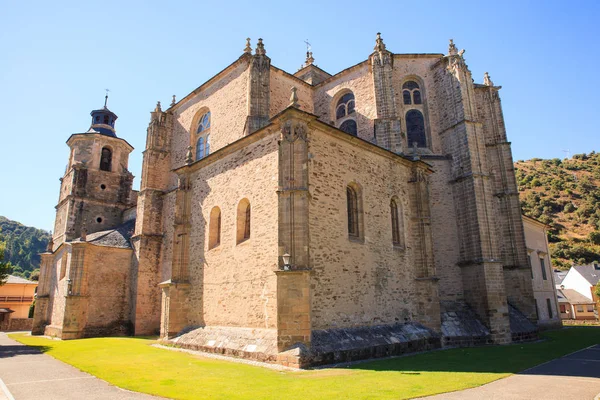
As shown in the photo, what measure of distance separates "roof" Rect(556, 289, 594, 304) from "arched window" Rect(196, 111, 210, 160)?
47.6 metres

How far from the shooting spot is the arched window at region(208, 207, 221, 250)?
1666cm

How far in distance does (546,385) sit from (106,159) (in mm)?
31229

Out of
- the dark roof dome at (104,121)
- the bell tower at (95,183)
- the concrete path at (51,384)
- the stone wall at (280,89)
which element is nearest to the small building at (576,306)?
the stone wall at (280,89)

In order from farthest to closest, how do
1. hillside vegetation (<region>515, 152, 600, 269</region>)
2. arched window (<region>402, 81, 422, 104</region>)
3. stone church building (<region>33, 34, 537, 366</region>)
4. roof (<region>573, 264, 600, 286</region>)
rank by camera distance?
1. hillside vegetation (<region>515, 152, 600, 269</region>)
2. roof (<region>573, 264, 600, 286</region>)
3. arched window (<region>402, 81, 422, 104</region>)
4. stone church building (<region>33, 34, 537, 366</region>)

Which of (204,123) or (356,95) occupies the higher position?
(356,95)

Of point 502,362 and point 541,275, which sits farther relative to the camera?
point 541,275

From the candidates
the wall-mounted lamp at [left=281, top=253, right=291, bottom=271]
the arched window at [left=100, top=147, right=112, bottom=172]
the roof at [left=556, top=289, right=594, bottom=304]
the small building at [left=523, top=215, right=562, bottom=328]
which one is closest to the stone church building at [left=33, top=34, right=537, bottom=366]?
the wall-mounted lamp at [left=281, top=253, right=291, bottom=271]

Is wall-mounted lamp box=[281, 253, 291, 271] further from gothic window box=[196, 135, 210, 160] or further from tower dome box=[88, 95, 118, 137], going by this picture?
tower dome box=[88, 95, 118, 137]

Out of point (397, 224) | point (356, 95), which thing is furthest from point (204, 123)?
point (397, 224)

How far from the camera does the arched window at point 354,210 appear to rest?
48.7 ft

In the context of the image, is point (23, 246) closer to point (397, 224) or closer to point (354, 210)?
point (354, 210)

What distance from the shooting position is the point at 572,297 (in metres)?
48.1

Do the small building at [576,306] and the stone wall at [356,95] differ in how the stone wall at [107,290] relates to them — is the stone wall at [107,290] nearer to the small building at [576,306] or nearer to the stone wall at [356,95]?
the stone wall at [356,95]

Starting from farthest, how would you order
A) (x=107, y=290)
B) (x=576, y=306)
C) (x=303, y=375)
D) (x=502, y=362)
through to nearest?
1. (x=576, y=306)
2. (x=107, y=290)
3. (x=502, y=362)
4. (x=303, y=375)
